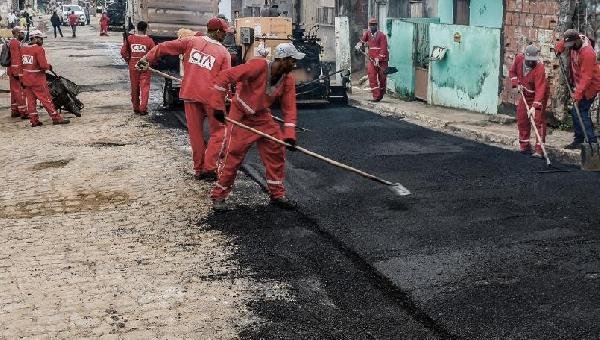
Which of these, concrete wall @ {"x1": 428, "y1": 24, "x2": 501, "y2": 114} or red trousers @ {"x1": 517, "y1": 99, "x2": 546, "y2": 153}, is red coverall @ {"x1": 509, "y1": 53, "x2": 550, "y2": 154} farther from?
concrete wall @ {"x1": 428, "y1": 24, "x2": 501, "y2": 114}

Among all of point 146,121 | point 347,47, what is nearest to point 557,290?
point 146,121

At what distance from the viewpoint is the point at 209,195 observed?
749 cm

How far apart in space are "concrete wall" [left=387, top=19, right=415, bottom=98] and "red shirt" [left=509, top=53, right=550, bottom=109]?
6099 mm

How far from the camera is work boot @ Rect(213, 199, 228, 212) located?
22.5 feet

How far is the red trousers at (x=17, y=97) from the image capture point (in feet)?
40.8

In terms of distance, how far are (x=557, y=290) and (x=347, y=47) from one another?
38.6 ft

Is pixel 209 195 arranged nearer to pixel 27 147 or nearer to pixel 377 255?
pixel 377 255

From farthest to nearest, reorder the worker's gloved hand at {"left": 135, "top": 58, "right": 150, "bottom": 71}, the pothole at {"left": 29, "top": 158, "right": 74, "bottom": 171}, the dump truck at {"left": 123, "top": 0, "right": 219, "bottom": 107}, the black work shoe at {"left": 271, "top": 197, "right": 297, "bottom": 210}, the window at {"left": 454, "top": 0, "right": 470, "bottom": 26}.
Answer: the dump truck at {"left": 123, "top": 0, "right": 219, "bottom": 107} → the window at {"left": 454, "top": 0, "right": 470, "bottom": 26} → the pothole at {"left": 29, "top": 158, "right": 74, "bottom": 171} → the worker's gloved hand at {"left": 135, "top": 58, "right": 150, "bottom": 71} → the black work shoe at {"left": 271, "top": 197, "right": 297, "bottom": 210}

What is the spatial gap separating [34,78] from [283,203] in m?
6.55

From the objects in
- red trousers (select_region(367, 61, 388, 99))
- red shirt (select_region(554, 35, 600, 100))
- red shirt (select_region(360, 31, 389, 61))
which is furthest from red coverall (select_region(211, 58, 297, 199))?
red shirt (select_region(360, 31, 389, 61))

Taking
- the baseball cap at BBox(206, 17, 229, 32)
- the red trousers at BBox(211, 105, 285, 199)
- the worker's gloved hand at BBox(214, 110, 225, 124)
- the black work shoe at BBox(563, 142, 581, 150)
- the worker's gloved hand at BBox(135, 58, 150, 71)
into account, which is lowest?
the black work shoe at BBox(563, 142, 581, 150)

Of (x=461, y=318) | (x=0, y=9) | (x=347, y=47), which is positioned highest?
(x=0, y=9)

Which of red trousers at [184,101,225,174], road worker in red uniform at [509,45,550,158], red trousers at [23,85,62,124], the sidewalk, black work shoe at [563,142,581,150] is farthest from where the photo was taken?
red trousers at [23,85,62,124]

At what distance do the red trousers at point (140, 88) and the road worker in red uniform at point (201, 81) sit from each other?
4.55 meters
